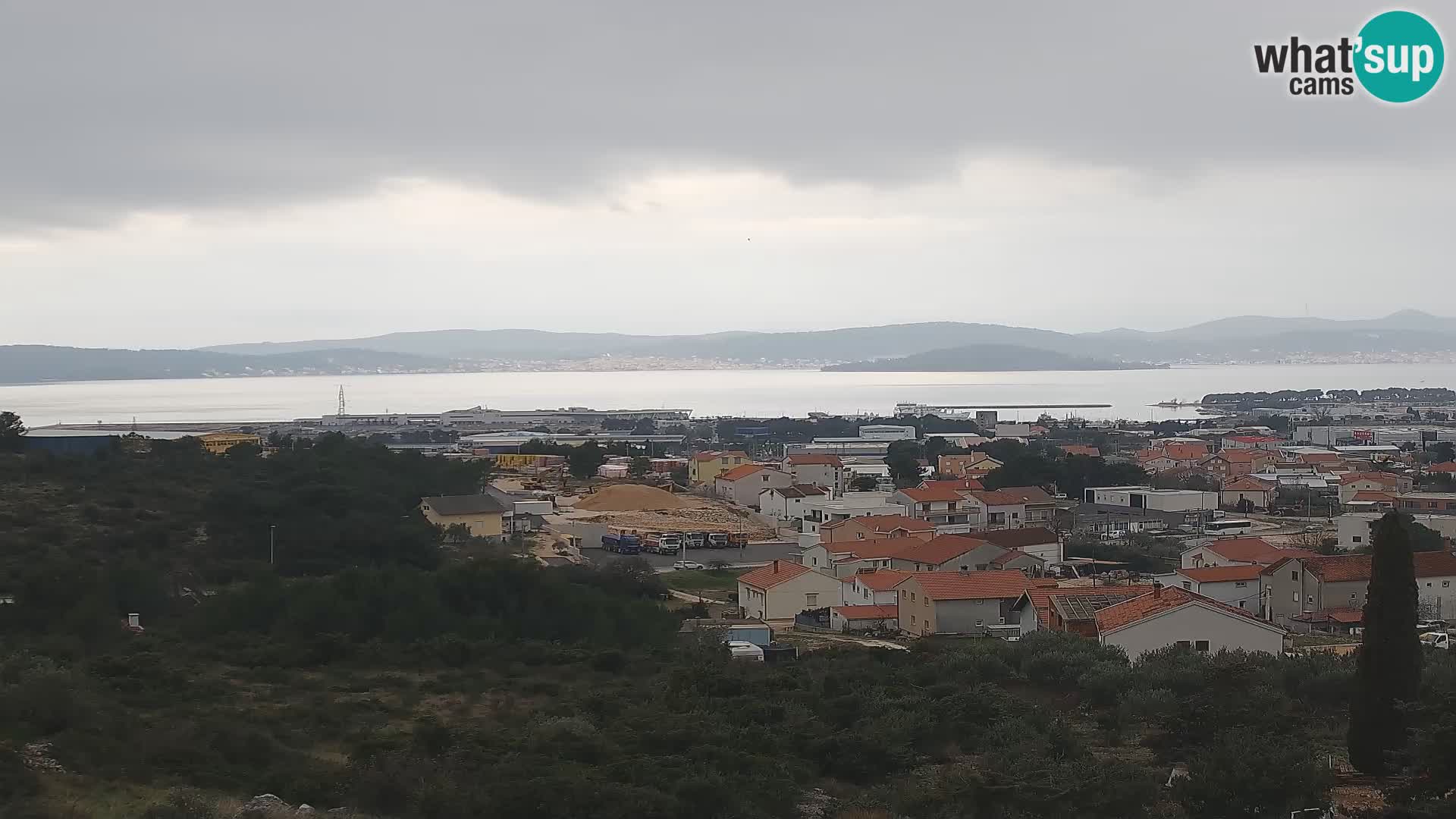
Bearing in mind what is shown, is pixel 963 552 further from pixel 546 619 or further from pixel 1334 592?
pixel 546 619

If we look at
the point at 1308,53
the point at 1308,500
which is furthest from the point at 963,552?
the point at 1308,500

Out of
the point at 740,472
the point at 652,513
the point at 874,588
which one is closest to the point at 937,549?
the point at 874,588

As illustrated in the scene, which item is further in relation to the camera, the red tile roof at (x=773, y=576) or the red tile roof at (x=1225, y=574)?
the red tile roof at (x=773, y=576)

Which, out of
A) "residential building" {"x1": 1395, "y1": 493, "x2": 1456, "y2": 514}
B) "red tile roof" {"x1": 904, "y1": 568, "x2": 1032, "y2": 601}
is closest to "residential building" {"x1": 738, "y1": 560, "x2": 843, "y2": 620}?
"red tile roof" {"x1": 904, "y1": 568, "x2": 1032, "y2": 601}

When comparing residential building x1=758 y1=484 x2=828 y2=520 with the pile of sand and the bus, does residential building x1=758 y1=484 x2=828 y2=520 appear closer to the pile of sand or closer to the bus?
the pile of sand

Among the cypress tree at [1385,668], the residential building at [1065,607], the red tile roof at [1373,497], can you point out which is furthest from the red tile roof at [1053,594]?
the red tile roof at [1373,497]

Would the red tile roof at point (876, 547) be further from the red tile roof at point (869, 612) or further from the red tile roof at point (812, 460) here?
the red tile roof at point (812, 460)

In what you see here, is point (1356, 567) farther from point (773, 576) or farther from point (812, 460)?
point (812, 460)
